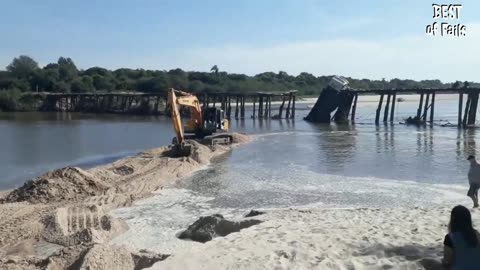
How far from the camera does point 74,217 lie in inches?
475

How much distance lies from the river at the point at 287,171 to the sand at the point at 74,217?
0.73 metres

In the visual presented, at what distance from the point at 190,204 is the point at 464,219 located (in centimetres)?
1016

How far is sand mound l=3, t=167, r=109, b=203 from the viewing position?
14.4 metres

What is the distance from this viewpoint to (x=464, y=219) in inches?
202

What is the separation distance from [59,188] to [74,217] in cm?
336

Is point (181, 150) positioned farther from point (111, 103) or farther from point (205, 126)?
point (111, 103)

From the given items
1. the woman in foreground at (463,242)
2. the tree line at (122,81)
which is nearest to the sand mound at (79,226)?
the woman in foreground at (463,242)

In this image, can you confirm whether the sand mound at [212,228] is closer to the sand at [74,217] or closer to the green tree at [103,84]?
the sand at [74,217]

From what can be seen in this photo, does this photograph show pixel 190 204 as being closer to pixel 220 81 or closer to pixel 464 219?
pixel 464 219

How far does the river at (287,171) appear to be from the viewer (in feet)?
46.7

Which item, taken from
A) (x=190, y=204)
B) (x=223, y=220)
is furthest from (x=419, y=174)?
(x=223, y=220)

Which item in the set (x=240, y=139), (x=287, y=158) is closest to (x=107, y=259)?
(x=287, y=158)

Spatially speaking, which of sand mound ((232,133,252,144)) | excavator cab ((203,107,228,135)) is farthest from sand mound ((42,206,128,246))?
sand mound ((232,133,252,144))

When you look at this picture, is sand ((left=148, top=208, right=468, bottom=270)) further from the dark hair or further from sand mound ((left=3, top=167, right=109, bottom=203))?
sand mound ((left=3, top=167, right=109, bottom=203))
